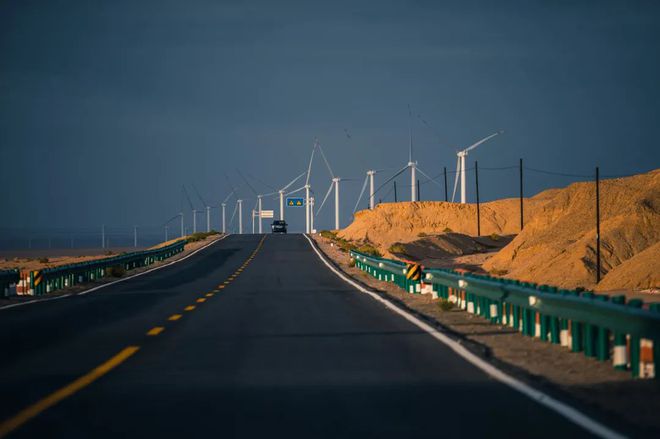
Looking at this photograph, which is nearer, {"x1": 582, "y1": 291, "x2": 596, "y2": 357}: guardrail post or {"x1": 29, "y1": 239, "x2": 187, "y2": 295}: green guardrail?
{"x1": 582, "y1": 291, "x2": 596, "y2": 357}: guardrail post

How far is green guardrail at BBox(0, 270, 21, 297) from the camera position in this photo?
93.5 feet

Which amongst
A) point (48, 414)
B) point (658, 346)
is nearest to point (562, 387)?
point (658, 346)

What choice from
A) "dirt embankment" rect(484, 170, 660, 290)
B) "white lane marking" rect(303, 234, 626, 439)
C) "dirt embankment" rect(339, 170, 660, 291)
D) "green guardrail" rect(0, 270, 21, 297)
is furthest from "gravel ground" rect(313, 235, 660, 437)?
"dirt embankment" rect(339, 170, 660, 291)

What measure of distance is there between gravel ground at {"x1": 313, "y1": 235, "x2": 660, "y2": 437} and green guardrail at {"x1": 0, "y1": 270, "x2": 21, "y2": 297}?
14162 mm

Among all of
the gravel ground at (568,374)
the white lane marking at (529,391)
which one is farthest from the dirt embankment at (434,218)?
the white lane marking at (529,391)

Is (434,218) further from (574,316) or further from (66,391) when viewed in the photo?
(66,391)

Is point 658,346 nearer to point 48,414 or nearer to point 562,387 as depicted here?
point 562,387

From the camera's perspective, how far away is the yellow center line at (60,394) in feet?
28.1

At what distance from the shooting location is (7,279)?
28.9 meters

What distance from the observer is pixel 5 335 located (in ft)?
55.4

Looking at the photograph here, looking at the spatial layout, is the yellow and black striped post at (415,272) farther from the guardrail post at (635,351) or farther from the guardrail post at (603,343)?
the guardrail post at (635,351)

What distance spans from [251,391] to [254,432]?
2180 millimetres

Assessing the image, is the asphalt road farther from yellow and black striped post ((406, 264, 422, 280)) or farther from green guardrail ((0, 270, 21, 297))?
green guardrail ((0, 270, 21, 297))

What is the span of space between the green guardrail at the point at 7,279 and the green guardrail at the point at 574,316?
12.7 meters
